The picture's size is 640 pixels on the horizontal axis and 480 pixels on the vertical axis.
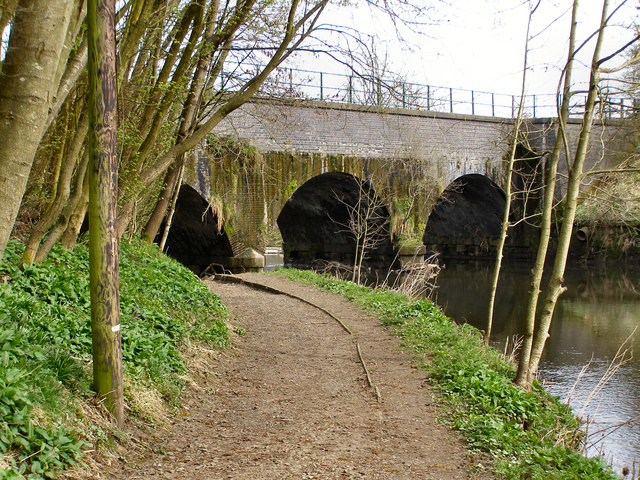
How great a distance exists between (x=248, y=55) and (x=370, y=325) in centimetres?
409

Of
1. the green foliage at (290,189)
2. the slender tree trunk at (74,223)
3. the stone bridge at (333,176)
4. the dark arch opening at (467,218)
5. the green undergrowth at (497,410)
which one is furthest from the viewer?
the dark arch opening at (467,218)

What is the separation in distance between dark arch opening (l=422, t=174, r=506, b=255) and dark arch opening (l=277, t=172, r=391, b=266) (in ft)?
14.3

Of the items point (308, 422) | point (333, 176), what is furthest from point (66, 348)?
point (333, 176)

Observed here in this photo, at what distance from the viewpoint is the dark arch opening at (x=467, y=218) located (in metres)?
26.7

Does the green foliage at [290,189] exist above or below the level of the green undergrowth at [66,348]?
above

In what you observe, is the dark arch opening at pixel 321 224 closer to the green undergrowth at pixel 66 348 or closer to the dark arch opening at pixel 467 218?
the dark arch opening at pixel 467 218

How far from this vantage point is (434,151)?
72.4 ft

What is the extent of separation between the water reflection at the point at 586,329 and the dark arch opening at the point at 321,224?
4.76 metres

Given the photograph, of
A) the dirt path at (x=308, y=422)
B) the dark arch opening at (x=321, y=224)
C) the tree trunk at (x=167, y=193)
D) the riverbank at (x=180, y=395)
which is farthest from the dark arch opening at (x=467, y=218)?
the riverbank at (x=180, y=395)

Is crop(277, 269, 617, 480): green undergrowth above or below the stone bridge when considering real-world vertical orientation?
below

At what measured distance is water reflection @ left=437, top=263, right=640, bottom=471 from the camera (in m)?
7.00

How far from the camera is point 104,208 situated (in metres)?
3.64

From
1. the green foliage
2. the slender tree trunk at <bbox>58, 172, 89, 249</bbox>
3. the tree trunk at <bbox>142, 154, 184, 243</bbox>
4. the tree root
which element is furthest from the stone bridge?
the slender tree trunk at <bbox>58, 172, 89, 249</bbox>

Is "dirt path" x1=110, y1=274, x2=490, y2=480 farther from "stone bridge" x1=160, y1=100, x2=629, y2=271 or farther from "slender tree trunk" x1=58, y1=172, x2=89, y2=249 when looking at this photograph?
"stone bridge" x1=160, y1=100, x2=629, y2=271
